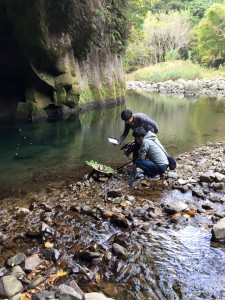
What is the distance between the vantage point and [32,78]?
16.4 metres

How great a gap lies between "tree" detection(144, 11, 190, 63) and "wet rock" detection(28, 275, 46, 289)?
52.9m

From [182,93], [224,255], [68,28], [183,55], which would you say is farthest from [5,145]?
[183,55]

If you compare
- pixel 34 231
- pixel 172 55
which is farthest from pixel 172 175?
pixel 172 55

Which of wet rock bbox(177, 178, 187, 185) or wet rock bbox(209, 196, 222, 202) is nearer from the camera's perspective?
wet rock bbox(209, 196, 222, 202)

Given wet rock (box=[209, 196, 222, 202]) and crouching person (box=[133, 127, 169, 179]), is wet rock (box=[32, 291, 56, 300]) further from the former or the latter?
crouching person (box=[133, 127, 169, 179])

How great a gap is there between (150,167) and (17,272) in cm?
389

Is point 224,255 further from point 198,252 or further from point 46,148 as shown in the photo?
point 46,148

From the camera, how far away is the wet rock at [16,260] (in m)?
3.87

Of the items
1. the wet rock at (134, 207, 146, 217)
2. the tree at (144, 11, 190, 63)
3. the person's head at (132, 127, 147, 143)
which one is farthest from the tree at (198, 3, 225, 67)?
the wet rock at (134, 207, 146, 217)

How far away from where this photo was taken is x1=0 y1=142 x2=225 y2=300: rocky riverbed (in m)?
3.45

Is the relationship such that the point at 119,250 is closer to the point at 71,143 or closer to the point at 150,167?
the point at 150,167

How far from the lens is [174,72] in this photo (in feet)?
141

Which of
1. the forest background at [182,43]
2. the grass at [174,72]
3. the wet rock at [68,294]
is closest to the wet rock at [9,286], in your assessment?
the wet rock at [68,294]

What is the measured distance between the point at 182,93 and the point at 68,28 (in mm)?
21946
